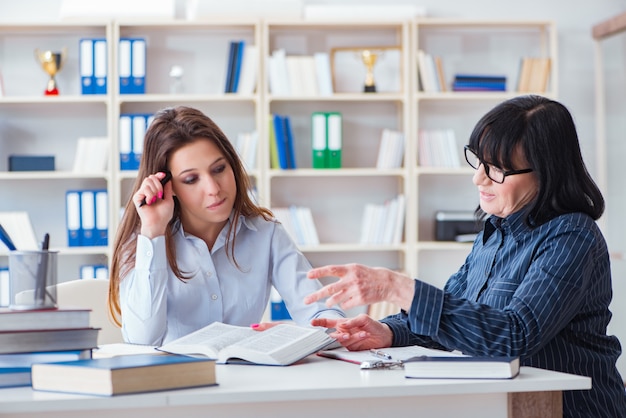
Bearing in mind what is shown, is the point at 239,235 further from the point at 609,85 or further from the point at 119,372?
the point at 609,85

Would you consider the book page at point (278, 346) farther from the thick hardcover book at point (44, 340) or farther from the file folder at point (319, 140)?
the file folder at point (319, 140)

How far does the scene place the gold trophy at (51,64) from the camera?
4539mm

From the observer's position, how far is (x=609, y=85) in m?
4.81

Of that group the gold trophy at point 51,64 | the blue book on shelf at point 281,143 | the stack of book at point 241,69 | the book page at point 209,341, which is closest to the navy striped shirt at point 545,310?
the book page at point 209,341

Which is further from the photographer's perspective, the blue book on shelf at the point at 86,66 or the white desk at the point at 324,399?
the blue book on shelf at the point at 86,66

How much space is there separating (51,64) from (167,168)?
2.62 meters

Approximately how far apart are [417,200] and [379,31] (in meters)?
0.95

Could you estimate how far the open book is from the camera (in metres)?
1.53

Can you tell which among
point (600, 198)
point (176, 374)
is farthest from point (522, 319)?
point (176, 374)

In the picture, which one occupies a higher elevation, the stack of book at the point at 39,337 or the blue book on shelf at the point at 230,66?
the blue book on shelf at the point at 230,66

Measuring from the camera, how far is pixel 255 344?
1.58m

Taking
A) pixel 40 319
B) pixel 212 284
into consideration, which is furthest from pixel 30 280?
pixel 212 284

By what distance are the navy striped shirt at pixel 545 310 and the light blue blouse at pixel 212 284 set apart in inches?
21.9

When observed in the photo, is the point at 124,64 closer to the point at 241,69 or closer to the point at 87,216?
the point at 241,69
